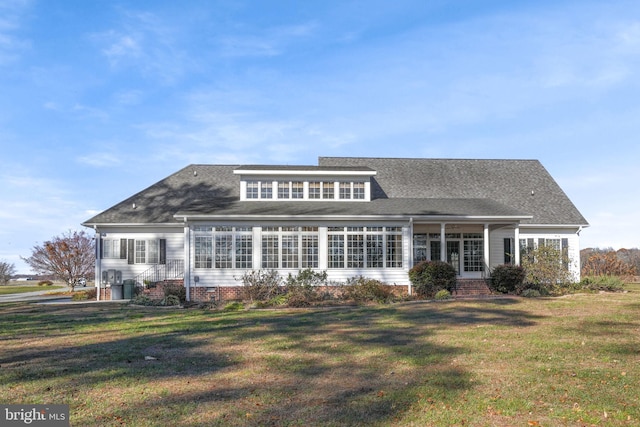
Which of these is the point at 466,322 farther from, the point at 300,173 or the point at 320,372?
the point at 300,173

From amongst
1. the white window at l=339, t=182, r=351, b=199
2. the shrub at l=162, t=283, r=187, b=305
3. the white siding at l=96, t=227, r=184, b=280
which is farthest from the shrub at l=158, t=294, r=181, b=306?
the white window at l=339, t=182, r=351, b=199

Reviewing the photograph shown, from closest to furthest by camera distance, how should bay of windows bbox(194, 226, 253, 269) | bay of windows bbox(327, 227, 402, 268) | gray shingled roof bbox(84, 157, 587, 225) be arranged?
bay of windows bbox(194, 226, 253, 269), bay of windows bbox(327, 227, 402, 268), gray shingled roof bbox(84, 157, 587, 225)

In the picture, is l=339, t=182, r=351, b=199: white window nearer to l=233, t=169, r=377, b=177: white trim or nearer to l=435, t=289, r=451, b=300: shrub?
l=233, t=169, r=377, b=177: white trim

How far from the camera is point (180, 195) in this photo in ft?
91.1

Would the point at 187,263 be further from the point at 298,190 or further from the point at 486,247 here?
the point at 486,247

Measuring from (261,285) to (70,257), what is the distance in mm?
20361

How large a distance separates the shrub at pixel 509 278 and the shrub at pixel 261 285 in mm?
8956

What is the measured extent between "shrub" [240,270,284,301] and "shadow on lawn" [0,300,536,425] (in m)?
5.45

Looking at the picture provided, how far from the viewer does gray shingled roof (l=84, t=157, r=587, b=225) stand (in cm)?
2366

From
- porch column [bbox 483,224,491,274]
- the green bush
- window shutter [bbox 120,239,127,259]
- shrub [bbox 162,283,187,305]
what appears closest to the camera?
shrub [bbox 162,283,187,305]

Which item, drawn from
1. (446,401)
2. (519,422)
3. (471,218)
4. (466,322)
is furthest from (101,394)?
(471,218)

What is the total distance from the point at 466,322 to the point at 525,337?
2.46 metres

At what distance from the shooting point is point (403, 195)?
27.6 m

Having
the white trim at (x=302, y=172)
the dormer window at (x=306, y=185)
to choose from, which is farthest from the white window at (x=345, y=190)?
the white trim at (x=302, y=172)
